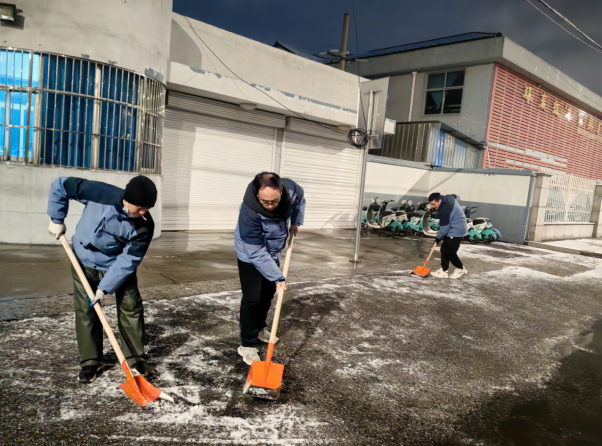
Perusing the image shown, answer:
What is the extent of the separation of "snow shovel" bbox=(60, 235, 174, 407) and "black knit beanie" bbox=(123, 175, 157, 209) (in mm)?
550

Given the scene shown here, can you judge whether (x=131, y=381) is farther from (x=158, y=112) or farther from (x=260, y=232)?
(x=158, y=112)

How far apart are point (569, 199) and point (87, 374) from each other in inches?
651

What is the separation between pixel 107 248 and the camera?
9.82ft

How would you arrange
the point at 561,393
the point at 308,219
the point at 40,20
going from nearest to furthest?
the point at 561,393 < the point at 40,20 < the point at 308,219

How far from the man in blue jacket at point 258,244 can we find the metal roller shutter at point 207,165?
23.8ft

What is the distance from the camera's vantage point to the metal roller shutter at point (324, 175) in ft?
43.5

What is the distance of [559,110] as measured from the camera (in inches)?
987

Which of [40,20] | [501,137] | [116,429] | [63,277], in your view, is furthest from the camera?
[501,137]

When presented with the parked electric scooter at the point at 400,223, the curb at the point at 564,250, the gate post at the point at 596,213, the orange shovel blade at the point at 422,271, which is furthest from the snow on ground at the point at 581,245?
the orange shovel blade at the point at 422,271

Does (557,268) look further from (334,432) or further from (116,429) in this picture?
(116,429)

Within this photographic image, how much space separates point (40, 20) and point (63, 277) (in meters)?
4.40

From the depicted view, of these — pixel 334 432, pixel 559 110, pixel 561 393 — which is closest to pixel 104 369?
pixel 334 432

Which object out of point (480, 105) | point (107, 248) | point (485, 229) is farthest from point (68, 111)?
point (480, 105)

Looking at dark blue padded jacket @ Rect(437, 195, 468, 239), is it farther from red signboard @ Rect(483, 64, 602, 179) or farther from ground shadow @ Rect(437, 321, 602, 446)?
red signboard @ Rect(483, 64, 602, 179)
